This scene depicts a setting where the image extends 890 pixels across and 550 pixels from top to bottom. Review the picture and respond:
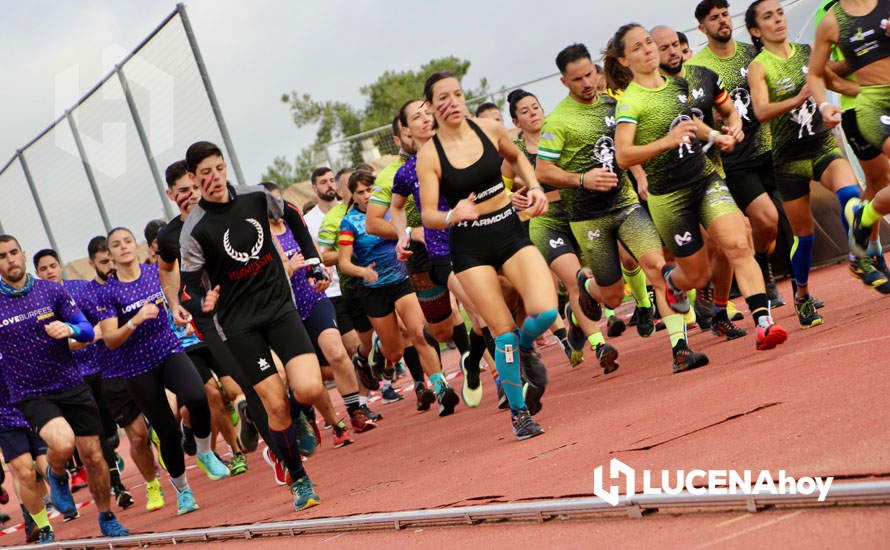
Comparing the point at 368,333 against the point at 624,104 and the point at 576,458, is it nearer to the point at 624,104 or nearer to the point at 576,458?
the point at 624,104

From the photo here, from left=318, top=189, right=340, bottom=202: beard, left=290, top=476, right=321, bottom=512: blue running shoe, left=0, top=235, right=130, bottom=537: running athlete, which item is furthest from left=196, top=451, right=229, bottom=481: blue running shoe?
left=290, top=476, right=321, bottom=512: blue running shoe

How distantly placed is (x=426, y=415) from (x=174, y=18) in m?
5.69

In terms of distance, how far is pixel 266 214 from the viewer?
30.4 ft

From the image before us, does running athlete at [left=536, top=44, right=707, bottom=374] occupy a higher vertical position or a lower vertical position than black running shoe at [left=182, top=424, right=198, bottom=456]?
higher

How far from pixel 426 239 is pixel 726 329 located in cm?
265

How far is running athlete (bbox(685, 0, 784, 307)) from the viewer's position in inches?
432

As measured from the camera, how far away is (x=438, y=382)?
13.2 m

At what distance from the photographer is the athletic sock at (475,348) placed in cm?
1222

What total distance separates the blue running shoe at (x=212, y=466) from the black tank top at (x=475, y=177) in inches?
228

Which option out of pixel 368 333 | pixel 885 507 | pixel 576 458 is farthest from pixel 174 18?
pixel 885 507

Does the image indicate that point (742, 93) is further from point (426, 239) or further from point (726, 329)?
point (426, 239)

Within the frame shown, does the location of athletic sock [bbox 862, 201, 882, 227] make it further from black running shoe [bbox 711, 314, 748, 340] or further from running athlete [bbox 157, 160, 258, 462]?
running athlete [bbox 157, 160, 258, 462]

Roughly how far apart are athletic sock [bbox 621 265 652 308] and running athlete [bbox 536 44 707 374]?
3.31 ft

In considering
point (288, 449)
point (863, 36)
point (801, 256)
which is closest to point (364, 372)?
point (801, 256)
